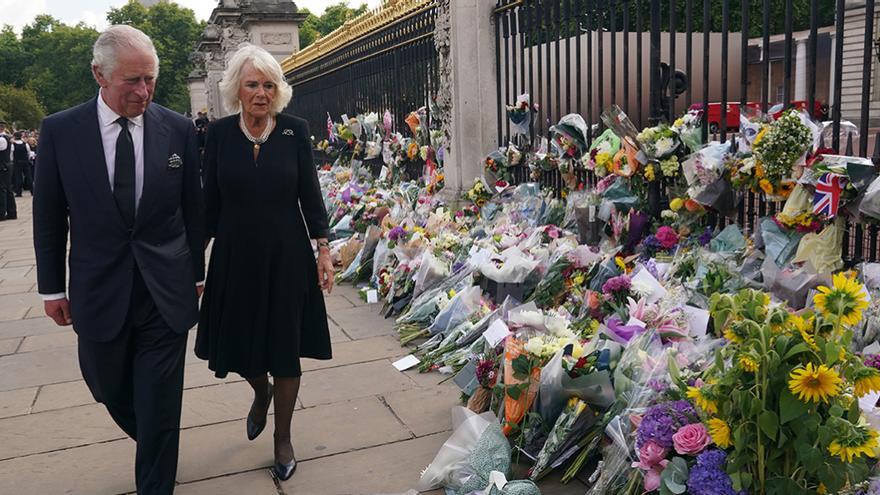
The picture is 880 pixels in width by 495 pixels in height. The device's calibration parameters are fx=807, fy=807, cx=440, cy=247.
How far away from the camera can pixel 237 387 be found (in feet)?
15.7

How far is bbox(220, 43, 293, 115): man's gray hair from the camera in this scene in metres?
3.38

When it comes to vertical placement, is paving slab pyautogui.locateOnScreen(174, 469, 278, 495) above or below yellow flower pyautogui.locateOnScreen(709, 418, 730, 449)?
below

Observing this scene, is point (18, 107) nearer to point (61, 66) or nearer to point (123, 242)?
point (61, 66)

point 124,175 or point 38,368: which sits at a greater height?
point 124,175

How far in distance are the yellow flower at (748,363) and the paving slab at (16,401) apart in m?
3.84

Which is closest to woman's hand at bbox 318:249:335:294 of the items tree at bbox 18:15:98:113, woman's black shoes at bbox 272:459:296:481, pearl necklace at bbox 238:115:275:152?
pearl necklace at bbox 238:115:275:152

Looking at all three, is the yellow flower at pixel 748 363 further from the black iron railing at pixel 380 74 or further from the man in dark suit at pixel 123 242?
the black iron railing at pixel 380 74

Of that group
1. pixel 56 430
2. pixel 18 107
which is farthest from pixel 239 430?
pixel 18 107

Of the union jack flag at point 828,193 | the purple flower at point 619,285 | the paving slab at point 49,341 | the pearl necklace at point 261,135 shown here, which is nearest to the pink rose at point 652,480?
the purple flower at point 619,285

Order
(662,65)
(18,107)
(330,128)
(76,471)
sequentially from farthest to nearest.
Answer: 1. (18,107)
2. (330,128)
3. (662,65)
4. (76,471)

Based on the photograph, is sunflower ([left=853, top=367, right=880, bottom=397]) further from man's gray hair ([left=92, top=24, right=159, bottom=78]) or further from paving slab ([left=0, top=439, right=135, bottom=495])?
paving slab ([left=0, top=439, right=135, bottom=495])

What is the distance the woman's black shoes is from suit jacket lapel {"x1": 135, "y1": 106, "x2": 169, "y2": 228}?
1.25 meters

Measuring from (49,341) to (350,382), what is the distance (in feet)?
9.16

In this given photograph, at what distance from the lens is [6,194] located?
17.5 meters
